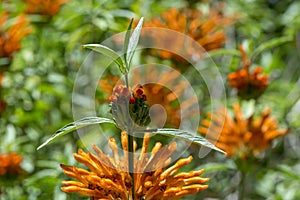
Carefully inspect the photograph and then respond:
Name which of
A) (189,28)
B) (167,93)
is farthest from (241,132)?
(189,28)

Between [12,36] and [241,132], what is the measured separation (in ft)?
2.82

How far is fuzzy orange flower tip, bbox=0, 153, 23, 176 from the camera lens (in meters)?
1.97

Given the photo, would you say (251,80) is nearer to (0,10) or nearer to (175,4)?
(175,4)

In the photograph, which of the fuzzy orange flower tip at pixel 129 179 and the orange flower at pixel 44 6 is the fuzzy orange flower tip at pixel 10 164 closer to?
the orange flower at pixel 44 6

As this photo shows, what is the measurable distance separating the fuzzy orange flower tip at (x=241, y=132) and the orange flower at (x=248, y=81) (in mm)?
66

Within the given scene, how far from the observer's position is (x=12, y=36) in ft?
7.44

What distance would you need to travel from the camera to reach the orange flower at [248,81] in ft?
6.70

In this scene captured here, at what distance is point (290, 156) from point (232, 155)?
3.45 feet

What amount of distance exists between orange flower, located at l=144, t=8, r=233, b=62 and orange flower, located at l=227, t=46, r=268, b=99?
0.85ft

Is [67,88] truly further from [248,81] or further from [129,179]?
[129,179]

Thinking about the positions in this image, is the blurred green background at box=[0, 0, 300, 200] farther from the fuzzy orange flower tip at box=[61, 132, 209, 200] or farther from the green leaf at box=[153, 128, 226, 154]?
the green leaf at box=[153, 128, 226, 154]

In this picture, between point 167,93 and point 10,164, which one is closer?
point 10,164

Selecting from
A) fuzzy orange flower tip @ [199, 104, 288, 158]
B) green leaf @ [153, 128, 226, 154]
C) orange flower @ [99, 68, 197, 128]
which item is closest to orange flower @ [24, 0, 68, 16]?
orange flower @ [99, 68, 197, 128]

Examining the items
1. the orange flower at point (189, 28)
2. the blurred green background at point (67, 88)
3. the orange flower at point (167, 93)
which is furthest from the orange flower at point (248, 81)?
the orange flower at point (189, 28)
